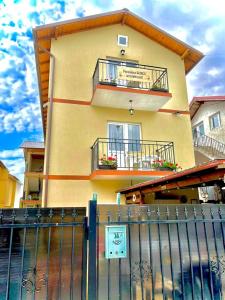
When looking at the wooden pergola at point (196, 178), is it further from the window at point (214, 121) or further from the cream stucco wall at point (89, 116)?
the window at point (214, 121)

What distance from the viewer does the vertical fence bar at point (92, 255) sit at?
9.05 ft

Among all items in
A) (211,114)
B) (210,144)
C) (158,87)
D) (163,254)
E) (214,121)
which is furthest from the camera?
(211,114)

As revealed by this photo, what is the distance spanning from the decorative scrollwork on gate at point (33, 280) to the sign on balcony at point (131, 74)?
870 cm

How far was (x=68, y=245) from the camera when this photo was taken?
299 centimetres

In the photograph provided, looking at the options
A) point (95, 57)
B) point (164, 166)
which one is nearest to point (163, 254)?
point (164, 166)

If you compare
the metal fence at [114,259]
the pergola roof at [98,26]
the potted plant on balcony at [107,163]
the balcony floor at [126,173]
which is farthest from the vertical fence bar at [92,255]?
the pergola roof at [98,26]

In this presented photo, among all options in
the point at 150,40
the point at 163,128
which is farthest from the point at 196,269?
the point at 150,40

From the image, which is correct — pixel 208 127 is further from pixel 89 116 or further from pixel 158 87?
pixel 89 116

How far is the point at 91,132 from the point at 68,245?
763 cm

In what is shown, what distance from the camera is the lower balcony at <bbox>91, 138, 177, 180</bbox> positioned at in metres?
9.02

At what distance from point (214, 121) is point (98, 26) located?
12.1 metres

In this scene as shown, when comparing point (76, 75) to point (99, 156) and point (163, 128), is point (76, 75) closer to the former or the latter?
point (99, 156)

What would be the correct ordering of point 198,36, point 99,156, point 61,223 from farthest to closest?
point 198,36, point 99,156, point 61,223

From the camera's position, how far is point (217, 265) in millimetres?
3244
